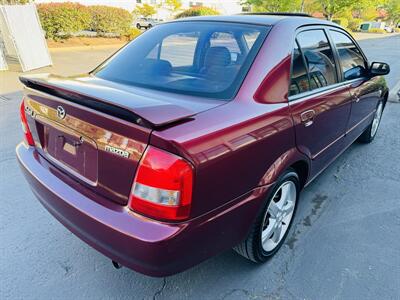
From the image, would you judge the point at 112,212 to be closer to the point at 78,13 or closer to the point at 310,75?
the point at 310,75

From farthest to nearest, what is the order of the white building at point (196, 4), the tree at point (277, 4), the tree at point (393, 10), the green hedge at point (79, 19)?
1. the tree at point (393, 10)
2. the white building at point (196, 4)
3. the tree at point (277, 4)
4. the green hedge at point (79, 19)

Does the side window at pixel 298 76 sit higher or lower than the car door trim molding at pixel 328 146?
→ higher

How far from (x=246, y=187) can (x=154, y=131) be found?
2.23 ft

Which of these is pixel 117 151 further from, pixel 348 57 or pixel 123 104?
pixel 348 57

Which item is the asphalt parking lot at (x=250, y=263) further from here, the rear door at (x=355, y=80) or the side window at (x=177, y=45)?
the side window at (x=177, y=45)

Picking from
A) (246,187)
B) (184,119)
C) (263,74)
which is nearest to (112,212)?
(184,119)

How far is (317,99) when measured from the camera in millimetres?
2420

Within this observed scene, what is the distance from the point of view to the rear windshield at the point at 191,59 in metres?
2.01

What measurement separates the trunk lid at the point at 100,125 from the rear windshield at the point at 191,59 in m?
0.21

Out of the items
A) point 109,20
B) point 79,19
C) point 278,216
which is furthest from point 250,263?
point 109,20

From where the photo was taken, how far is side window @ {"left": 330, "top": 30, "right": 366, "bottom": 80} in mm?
3057

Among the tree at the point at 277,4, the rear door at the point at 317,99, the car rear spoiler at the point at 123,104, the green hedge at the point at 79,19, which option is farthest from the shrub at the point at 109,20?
the car rear spoiler at the point at 123,104

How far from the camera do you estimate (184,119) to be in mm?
1541

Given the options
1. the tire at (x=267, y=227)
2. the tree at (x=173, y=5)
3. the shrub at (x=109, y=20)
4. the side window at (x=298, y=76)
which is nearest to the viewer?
the tire at (x=267, y=227)
